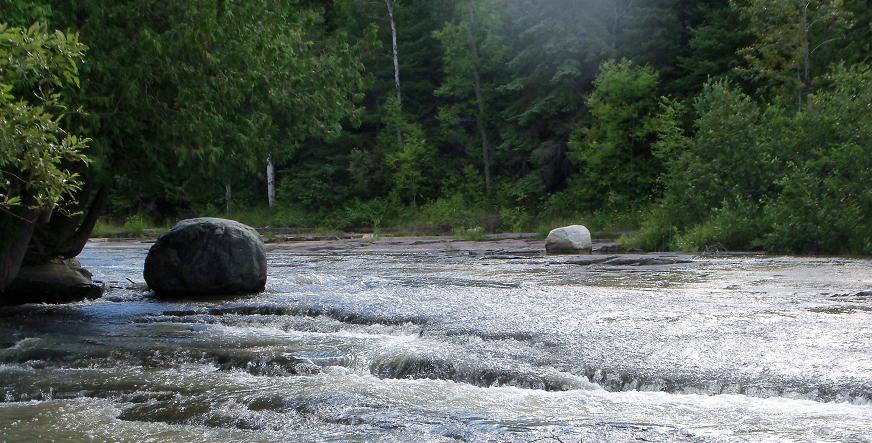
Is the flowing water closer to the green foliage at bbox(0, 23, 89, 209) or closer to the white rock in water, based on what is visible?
the green foliage at bbox(0, 23, 89, 209)

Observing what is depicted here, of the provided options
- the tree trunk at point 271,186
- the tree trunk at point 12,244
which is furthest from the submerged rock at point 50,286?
the tree trunk at point 271,186

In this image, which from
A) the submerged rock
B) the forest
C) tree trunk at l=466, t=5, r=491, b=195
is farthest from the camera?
tree trunk at l=466, t=5, r=491, b=195

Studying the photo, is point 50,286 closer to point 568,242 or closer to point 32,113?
point 32,113

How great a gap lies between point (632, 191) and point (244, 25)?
24326 millimetres

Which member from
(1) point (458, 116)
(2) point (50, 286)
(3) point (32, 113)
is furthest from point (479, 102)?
(3) point (32, 113)

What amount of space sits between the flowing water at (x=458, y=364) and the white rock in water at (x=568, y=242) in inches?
358

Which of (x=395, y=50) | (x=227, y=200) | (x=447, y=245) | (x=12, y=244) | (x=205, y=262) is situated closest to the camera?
(x=12, y=244)

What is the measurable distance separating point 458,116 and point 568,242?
852 inches

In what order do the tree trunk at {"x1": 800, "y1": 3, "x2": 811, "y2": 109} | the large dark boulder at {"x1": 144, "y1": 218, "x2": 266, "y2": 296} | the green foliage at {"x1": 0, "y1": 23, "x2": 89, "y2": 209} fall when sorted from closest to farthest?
the green foliage at {"x1": 0, "y1": 23, "x2": 89, "y2": 209}
the large dark boulder at {"x1": 144, "y1": 218, "x2": 266, "y2": 296}
the tree trunk at {"x1": 800, "y1": 3, "x2": 811, "y2": 109}

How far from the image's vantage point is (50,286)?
1304 centimetres

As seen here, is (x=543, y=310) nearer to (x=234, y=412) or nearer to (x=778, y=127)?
(x=234, y=412)

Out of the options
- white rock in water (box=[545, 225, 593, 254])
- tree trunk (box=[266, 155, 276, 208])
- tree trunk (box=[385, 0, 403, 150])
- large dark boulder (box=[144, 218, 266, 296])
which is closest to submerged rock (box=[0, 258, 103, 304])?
large dark boulder (box=[144, 218, 266, 296])

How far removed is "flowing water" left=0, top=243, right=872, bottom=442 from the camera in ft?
19.1

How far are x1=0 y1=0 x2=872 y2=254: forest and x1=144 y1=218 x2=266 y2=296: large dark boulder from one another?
2.63 ft
